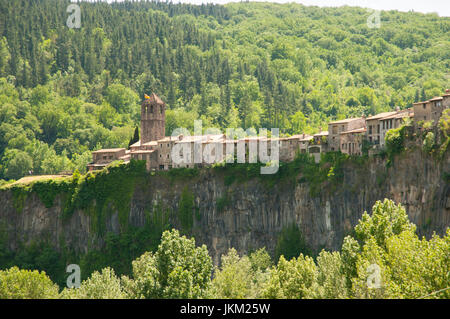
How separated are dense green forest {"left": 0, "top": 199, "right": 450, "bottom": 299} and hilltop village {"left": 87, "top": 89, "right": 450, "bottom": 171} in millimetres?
19912

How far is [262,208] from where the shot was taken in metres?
114

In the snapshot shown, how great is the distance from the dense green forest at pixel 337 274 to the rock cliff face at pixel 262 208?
1243 cm

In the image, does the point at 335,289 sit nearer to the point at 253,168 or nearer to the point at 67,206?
the point at 253,168

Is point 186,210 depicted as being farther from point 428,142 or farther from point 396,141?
point 428,142

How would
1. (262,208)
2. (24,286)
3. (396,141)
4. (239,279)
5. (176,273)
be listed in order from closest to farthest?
1. (176,273)
2. (239,279)
3. (24,286)
4. (396,141)
5. (262,208)

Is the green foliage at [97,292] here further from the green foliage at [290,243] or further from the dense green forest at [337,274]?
the green foliage at [290,243]

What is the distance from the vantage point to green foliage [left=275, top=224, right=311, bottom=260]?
10662 centimetres

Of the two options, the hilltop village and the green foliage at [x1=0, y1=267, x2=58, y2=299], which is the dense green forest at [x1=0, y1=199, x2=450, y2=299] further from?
the hilltop village

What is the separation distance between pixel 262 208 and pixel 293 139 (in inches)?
411

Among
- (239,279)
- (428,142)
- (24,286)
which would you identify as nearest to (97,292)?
(24,286)

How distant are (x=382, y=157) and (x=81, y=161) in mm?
90704

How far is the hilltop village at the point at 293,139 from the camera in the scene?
328ft

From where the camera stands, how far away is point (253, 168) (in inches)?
4555
